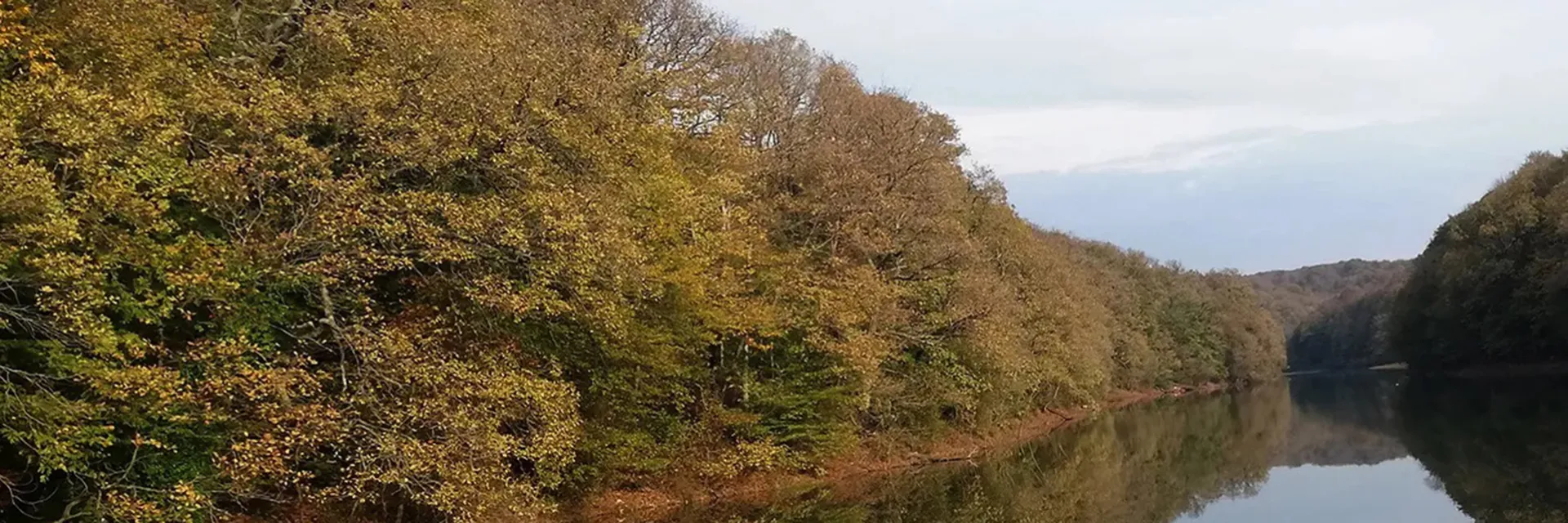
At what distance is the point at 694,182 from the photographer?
23172mm

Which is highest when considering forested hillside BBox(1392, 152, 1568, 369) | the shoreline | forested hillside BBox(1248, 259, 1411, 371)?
forested hillside BBox(1392, 152, 1568, 369)

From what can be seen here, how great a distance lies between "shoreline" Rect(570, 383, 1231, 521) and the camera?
23.5 m

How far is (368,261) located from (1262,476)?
27280 mm

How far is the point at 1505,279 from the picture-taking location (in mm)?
71500

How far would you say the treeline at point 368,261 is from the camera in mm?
11828

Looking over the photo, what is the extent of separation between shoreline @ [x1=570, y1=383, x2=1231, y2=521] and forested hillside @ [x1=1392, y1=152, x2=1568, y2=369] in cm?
3692

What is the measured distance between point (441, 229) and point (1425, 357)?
93295 millimetres

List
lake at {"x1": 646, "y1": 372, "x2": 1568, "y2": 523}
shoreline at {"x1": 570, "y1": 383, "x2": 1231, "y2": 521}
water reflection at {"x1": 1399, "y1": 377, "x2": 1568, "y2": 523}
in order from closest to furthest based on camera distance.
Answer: water reflection at {"x1": 1399, "y1": 377, "x2": 1568, "y2": 523} → lake at {"x1": 646, "y1": 372, "x2": 1568, "y2": 523} → shoreline at {"x1": 570, "y1": 383, "x2": 1231, "y2": 521}

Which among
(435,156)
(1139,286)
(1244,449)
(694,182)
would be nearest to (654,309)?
(694,182)

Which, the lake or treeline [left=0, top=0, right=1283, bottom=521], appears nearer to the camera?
treeline [left=0, top=0, right=1283, bottom=521]

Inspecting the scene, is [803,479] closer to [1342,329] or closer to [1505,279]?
[1505,279]

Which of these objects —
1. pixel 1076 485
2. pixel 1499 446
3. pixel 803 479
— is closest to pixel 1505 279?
pixel 1499 446

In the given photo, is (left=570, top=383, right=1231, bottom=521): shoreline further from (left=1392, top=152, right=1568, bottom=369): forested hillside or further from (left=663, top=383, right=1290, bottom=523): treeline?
(left=1392, top=152, right=1568, bottom=369): forested hillside

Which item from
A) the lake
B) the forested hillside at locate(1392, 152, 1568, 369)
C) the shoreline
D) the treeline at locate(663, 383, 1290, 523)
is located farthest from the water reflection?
the shoreline
